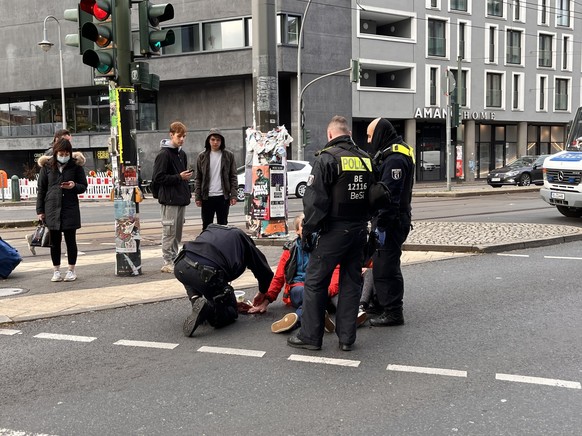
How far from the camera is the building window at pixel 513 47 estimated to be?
1705 inches

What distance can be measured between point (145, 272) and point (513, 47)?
4138 centimetres

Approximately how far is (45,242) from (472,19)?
3925 cm

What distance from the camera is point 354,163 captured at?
480cm

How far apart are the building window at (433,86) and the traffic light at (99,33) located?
34042mm

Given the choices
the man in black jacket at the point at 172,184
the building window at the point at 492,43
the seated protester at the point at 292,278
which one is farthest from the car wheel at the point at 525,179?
the seated protester at the point at 292,278

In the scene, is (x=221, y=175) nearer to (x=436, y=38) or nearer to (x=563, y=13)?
(x=436, y=38)

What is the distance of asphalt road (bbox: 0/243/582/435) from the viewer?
3.69m

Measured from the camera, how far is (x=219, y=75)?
3425 cm

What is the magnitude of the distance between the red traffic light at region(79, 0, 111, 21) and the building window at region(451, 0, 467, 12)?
36734 millimetres

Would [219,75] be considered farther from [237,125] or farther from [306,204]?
[306,204]

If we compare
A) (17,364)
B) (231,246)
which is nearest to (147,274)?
(231,246)

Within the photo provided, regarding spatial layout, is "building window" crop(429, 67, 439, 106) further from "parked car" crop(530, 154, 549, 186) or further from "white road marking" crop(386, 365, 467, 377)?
"white road marking" crop(386, 365, 467, 377)

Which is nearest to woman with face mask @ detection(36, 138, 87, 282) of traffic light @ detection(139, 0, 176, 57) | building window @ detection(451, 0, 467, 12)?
traffic light @ detection(139, 0, 176, 57)

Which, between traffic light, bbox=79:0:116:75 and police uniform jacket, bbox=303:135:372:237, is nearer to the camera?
police uniform jacket, bbox=303:135:372:237
